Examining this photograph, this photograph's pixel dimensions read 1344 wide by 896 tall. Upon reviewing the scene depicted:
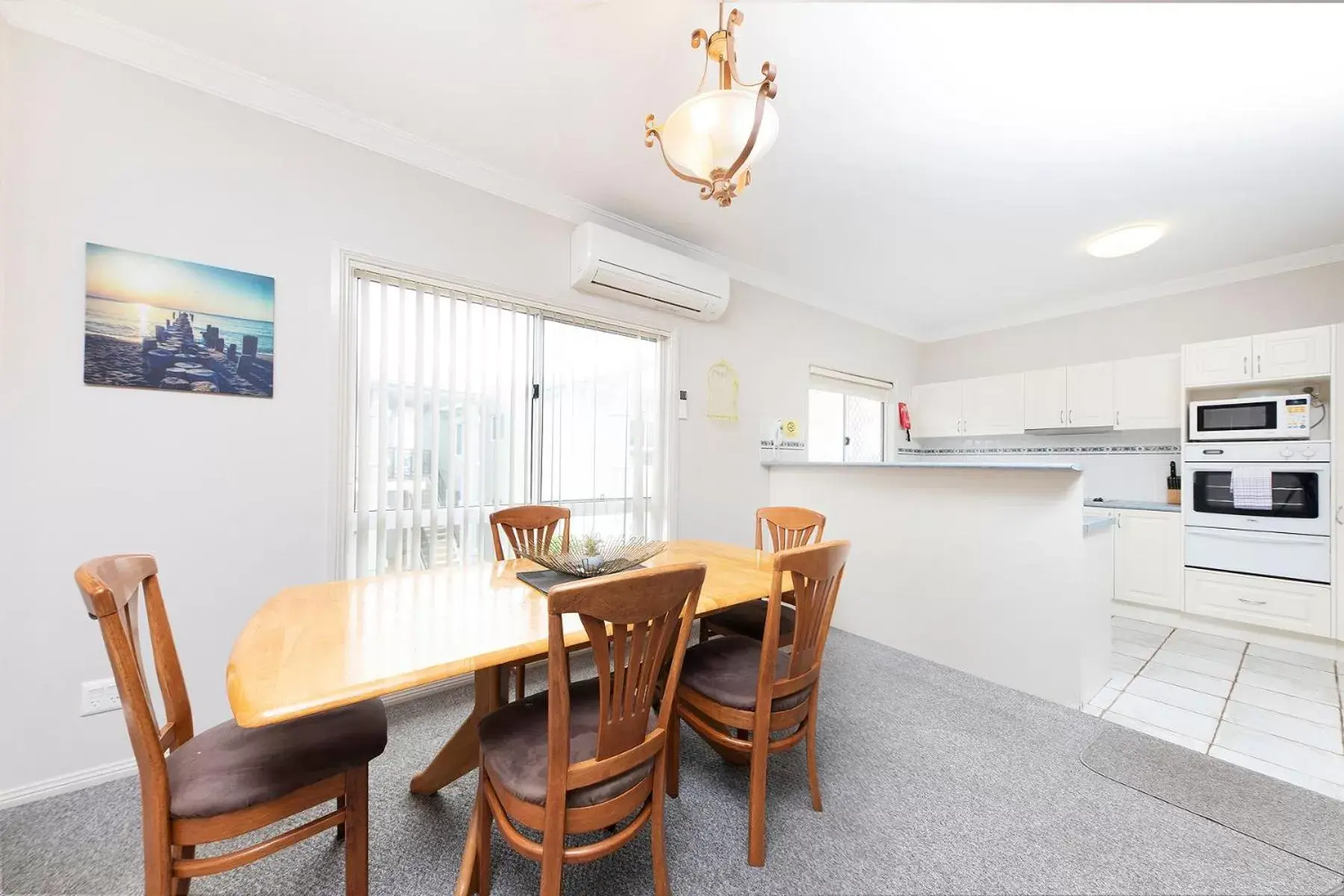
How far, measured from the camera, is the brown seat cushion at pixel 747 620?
2025 mm

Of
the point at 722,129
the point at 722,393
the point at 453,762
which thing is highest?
the point at 722,129

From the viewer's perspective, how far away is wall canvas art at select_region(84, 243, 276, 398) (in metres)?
1.68

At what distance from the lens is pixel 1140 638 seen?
10.7 ft

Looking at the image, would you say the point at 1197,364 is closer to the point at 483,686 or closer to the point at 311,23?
the point at 483,686

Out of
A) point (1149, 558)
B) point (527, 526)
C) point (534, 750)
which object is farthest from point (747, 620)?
point (1149, 558)

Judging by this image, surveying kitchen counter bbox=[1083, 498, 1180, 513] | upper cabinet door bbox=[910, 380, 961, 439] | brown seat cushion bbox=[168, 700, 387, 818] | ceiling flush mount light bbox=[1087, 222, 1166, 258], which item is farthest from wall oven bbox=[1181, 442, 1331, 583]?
brown seat cushion bbox=[168, 700, 387, 818]

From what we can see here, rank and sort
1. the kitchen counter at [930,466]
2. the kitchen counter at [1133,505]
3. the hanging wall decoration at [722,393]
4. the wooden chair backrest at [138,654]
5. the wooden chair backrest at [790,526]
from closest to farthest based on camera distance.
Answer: the wooden chair backrest at [138,654], the kitchen counter at [930,466], the wooden chair backrest at [790,526], the hanging wall decoration at [722,393], the kitchen counter at [1133,505]

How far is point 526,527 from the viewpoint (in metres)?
2.21

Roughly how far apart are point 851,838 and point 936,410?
181 inches

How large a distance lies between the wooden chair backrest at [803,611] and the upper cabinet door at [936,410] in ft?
13.9

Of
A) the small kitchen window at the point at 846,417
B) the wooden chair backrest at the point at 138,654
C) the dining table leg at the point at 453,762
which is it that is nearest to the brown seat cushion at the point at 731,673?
the dining table leg at the point at 453,762

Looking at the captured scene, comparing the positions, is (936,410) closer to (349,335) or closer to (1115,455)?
(1115,455)

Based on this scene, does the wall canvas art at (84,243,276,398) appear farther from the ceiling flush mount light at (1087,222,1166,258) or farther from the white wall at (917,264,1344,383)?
the white wall at (917,264,1344,383)

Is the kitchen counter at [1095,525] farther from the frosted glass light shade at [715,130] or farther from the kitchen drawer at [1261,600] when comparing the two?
the frosted glass light shade at [715,130]
